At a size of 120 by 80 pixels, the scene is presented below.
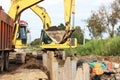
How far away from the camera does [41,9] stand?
3528cm

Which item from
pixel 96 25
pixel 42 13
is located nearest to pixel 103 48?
pixel 42 13

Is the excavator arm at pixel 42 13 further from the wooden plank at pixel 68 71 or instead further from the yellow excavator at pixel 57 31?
the wooden plank at pixel 68 71

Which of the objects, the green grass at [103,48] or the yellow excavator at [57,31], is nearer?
the yellow excavator at [57,31]

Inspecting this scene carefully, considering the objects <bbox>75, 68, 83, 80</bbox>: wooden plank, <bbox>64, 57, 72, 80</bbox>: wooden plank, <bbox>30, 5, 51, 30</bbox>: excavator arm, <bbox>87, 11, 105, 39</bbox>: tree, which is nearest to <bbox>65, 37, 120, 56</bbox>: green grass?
<bbox>30, 5, 51, 30</bbox>: excavator arm

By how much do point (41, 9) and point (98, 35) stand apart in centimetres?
3388

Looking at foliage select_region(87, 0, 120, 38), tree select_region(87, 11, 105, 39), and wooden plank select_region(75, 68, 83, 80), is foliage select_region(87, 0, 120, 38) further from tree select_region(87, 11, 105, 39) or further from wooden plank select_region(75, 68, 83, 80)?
wooden plank select_region(75, 68, 83, 80)

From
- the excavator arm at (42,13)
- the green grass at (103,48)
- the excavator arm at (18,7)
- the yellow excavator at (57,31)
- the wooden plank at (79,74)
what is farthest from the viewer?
the green grass at (103,48)

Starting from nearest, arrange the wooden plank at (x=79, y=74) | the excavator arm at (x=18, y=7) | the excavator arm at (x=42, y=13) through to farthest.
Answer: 1. the wooden plank at (x=79, y=74)
2. the excavator arm at (x=18, y=7)
3. the excavator arm at (x=42, y=13)

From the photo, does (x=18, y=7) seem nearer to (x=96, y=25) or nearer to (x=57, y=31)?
(x=57, y=31)

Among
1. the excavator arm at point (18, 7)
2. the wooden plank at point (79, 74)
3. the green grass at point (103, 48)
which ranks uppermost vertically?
the excavator arm at point (18, 7)

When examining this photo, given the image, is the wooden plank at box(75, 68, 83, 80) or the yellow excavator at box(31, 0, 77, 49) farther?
the yellow excavator at box(31, 0, 77, 49)

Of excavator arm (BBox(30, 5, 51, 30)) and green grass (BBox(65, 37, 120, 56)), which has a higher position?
excavator arm (BBox(30, 5, 51, 30))

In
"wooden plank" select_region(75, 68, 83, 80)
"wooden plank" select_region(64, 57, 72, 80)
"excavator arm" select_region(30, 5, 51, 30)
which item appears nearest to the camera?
"wooden plank" select_region(75, 68, 83, 80)

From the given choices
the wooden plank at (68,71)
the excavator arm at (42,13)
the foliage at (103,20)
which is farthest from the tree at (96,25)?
the wooden plank at (68,71)
